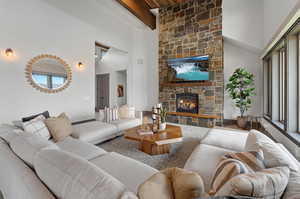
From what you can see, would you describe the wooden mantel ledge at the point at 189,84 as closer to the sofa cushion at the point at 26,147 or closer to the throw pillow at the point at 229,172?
the throw pillow at the point at 229,172

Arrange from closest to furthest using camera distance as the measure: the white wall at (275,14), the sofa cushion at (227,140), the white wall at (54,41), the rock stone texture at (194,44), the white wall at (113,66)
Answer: the sofa cushion at (227,140) < the white wall at (275,14) < the white wall at (54,41) < the rock stone texture at (194,44) < the white wall at (113,66)

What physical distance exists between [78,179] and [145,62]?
5.88 m

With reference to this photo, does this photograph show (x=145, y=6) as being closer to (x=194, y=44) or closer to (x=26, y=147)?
(x=194, y=44)

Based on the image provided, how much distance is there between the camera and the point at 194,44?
4746mm

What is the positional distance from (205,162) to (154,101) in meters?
4.73

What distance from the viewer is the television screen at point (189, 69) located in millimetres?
4555

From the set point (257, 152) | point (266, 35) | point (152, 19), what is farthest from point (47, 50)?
point (266, 35)

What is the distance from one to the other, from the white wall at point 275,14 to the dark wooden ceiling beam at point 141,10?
11.7ft

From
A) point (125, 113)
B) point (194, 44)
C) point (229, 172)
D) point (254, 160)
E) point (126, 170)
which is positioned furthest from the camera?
point (194, 44)

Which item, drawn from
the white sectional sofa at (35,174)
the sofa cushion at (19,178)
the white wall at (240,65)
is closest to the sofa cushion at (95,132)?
the white sectional sofa at (35,174)

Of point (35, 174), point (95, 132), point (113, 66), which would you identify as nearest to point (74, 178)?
point (35, 174)

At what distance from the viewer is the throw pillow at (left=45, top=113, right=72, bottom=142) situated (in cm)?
220

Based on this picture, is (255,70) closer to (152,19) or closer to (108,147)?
(152,19)

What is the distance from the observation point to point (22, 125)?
208cm
